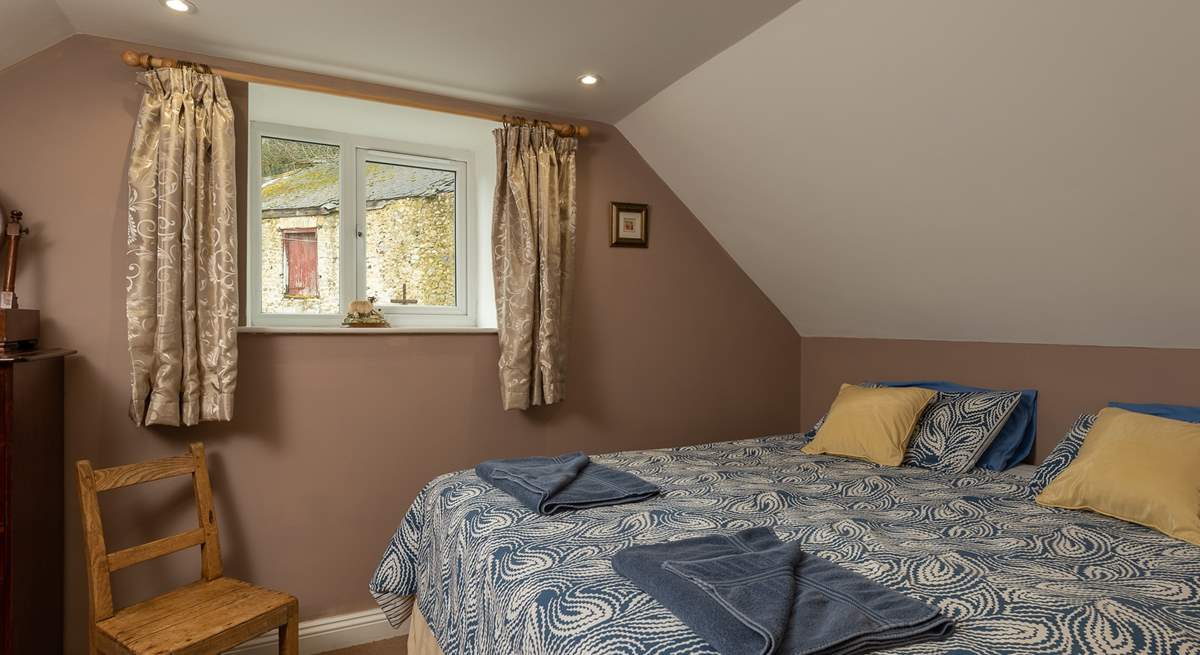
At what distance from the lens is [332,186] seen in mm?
3043

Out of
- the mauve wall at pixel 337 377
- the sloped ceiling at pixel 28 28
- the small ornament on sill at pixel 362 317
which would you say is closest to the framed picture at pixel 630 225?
the mauve wall at pixel 337 377

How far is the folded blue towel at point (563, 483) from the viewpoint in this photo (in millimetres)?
1936

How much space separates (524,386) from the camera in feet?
9.86

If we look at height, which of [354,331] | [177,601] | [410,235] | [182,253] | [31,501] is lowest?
[177,601]

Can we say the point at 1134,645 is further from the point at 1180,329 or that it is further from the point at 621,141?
the point at 621,141

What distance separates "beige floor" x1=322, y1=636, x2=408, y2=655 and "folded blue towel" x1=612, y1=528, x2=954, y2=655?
1728 mm

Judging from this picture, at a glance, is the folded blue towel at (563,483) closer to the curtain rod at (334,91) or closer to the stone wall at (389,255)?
the stone wall at (389,255)

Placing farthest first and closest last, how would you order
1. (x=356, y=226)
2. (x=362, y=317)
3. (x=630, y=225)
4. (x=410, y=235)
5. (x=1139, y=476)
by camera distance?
(x=630, y=225)
(x=410, y=235)
(x=356, y=226)
(x=362, y=317)
(x=1139, y=476)

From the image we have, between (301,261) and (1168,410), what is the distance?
129 inches

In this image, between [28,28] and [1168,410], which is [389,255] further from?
[1168,410]

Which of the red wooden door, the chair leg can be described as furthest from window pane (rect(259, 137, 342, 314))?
the chair leg

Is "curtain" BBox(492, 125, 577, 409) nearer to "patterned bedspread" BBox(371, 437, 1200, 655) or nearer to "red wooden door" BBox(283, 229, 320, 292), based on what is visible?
"patterned bedspread" BBox(371, 437, 1200, 655)

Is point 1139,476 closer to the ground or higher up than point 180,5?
closer to the ground

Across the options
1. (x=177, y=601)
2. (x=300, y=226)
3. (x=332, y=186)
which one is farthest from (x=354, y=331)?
(x=177, y=601)
